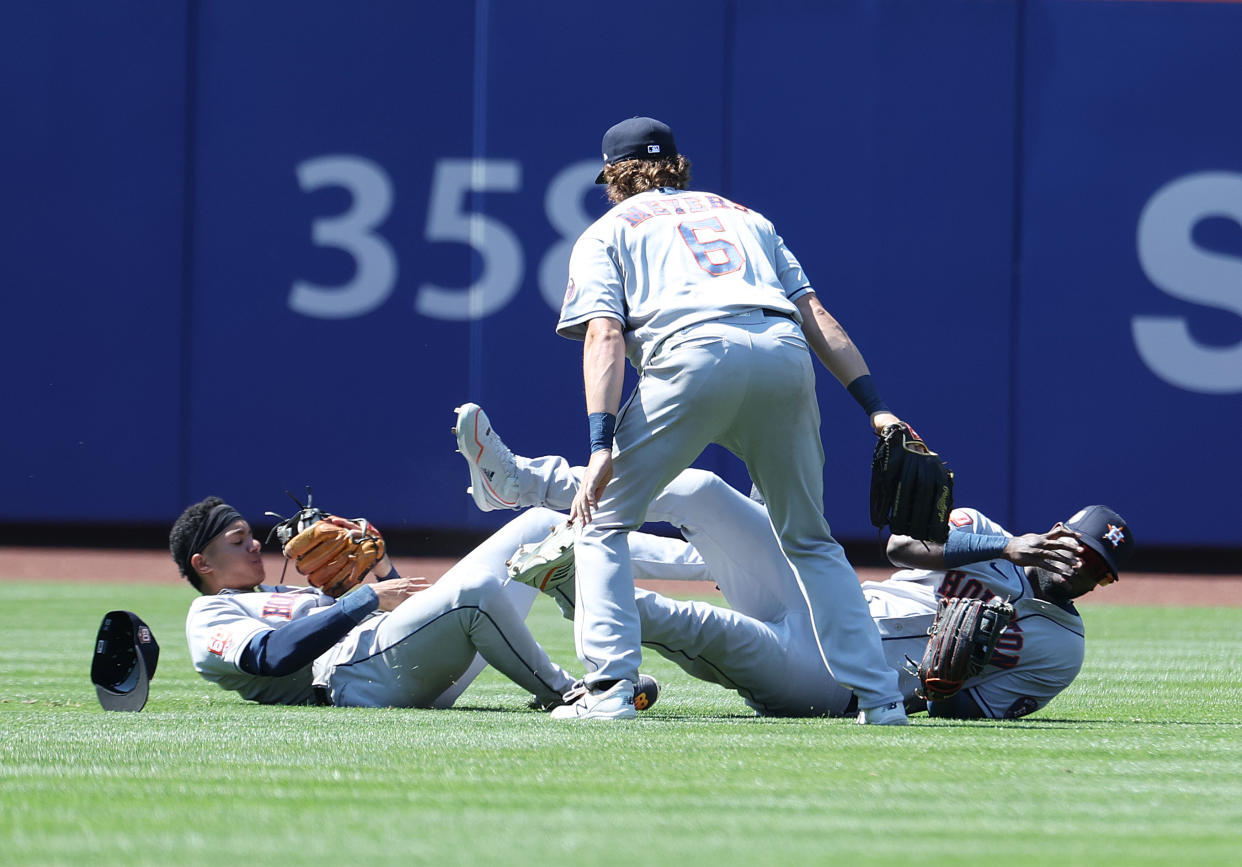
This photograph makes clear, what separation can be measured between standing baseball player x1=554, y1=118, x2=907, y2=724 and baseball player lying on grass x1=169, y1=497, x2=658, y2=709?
329mm

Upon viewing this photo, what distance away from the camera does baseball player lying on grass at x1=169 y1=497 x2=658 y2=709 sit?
15.7ft

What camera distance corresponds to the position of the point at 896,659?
16.6ft

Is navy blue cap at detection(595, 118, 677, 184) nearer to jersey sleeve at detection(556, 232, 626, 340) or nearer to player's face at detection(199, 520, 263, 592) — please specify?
jersey sleeve at detection(556, 232, 626, 340)

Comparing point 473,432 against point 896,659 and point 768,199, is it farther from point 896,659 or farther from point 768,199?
point 768,199

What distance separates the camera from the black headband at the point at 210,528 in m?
5.22

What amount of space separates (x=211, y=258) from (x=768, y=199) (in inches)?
188

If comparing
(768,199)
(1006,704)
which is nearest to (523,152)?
(768,199)

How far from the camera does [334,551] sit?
17.0ft

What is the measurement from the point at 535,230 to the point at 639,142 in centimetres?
906

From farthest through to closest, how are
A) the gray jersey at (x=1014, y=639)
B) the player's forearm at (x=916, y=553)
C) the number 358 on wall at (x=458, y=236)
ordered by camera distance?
the number 358 on wall at (x=458, y=236) < the gray jersey at (x=1014, y=639) < the player's forearm at (x=916, y=553)

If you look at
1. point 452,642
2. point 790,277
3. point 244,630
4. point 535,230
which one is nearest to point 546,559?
point 452,642

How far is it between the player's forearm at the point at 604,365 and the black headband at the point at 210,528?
1.42 meters

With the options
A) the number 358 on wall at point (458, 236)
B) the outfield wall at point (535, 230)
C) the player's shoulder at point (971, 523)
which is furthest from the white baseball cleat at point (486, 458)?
the number 358 on wall at point (458, 236)

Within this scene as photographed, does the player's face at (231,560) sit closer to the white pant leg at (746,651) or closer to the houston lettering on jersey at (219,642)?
the houston lettering on jersey at (219,642)
